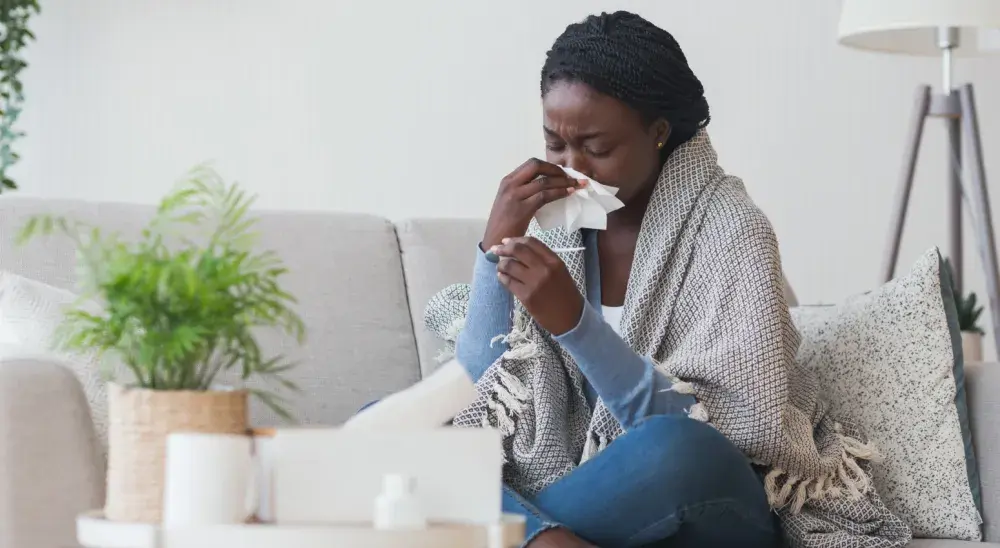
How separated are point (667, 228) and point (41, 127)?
1938 mm

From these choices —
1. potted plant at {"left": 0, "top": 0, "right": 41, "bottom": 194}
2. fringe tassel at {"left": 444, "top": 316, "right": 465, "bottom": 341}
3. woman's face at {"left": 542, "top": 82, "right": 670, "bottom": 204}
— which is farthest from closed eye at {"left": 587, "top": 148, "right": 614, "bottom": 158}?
potted plant at {"left": 0, "top": 0, "right": 41, "bottom": 194}

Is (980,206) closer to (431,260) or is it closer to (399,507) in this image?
(431,260)

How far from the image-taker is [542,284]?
1.52 m

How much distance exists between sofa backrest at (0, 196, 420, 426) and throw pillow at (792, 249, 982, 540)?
0.69 m

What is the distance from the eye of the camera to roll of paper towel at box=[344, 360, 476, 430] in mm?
966

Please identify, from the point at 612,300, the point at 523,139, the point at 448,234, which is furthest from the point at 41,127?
the point at 612,300

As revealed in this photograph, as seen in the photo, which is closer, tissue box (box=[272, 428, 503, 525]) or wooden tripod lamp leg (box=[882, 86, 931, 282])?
tissue box (box=[272, 428, 503, 525])

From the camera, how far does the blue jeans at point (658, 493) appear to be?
139cm

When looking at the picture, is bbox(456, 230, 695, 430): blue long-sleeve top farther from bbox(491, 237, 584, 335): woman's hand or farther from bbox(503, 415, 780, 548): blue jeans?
bbox(503, 415, 780, 548): blue jeans

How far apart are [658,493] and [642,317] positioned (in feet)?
1.35

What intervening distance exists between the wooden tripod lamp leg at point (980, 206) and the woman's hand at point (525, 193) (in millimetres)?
1526

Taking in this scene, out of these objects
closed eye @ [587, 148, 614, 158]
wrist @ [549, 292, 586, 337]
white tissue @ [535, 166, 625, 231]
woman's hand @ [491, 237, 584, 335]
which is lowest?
wrist @ [549, 292, 586, 337]

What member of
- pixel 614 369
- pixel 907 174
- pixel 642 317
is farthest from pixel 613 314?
pixel 907 174

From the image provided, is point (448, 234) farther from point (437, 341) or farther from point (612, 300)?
point (612, 300)
